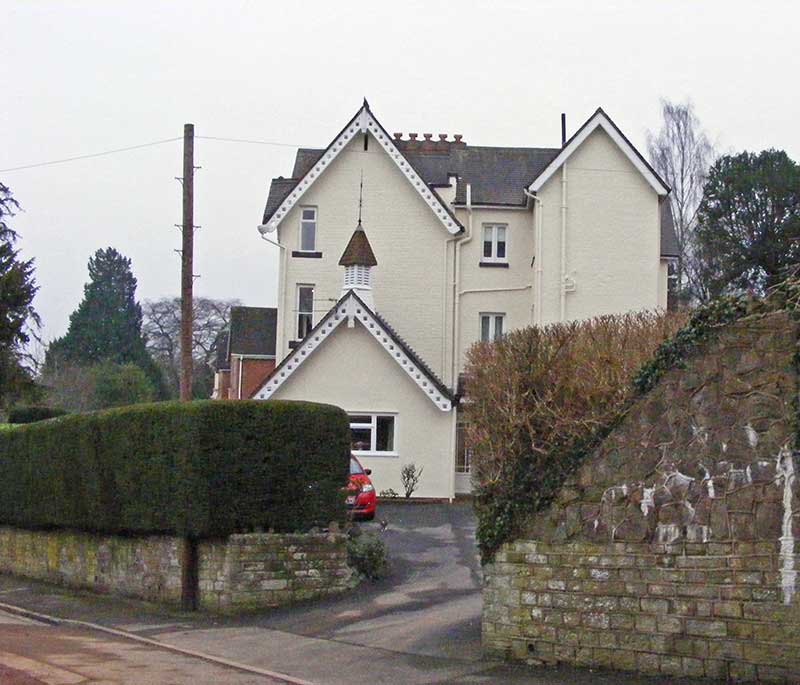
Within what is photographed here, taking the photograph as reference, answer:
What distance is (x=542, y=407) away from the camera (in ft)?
41.2

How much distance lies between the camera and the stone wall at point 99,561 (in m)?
18.7

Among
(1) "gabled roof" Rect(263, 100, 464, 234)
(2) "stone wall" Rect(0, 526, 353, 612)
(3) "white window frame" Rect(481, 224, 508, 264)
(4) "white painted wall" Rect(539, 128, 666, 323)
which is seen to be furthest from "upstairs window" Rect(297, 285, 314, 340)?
(2) "stone wall" Rect(0, 526, 353, 612)

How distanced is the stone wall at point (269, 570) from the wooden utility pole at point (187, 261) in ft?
23.9

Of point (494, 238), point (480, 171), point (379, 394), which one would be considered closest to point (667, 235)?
point (494, 238)

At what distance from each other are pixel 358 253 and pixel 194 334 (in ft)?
161

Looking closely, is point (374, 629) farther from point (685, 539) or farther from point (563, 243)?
point (563, 243)

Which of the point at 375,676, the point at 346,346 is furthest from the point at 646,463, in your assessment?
the point at 346,346

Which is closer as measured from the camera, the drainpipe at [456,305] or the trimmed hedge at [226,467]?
the trimmed hedge at [226,467]

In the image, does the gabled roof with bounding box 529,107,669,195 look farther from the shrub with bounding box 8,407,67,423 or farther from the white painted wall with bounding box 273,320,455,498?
the shrub with bounding box 8,407,67,423

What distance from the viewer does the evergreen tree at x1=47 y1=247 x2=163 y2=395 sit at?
8106 cm

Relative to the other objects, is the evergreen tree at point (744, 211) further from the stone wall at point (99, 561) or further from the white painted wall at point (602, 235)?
the stone wall at point (99, 561)

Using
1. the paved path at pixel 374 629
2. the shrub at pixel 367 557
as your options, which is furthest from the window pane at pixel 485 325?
the shrub at pixel 367 557

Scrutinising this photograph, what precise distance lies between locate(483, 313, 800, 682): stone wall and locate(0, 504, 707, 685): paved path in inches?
18.5

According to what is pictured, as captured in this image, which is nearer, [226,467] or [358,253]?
[226,467]
